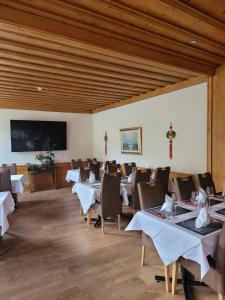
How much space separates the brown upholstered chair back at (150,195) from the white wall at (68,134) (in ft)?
16.9

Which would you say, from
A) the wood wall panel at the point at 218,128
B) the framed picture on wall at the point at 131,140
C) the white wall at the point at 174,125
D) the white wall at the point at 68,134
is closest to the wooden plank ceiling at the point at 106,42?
the wood wall panel at the point at 218,128

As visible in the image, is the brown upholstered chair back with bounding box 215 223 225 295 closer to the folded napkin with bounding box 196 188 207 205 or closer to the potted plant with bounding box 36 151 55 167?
the folded napkin with bounding box 196 188 207 205

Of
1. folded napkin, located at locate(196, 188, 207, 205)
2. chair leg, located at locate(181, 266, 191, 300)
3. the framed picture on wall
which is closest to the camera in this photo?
A: chair leg, located at locate(181, 266, 191, 300)

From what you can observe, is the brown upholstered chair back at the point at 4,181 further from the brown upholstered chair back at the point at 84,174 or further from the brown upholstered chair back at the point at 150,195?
the brown upholstered chair back at the point at 150,195

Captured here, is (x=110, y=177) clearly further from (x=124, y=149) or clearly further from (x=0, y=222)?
(x=124, y=149)

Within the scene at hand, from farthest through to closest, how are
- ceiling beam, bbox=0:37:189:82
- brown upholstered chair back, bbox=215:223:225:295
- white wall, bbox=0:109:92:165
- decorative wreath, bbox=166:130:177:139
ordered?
white wall, bbox=0:109:92:165
decorative wreath, bbox=166:130:177:139
ceiling beam, bbox=0:37:189:82
brown upholstered chair back, bbox=215:223:225:295

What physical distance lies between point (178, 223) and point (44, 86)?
391cm

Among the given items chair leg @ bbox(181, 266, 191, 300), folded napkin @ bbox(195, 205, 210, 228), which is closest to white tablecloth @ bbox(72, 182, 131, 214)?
chair leg @ bbox(181, 266, 191, 300)

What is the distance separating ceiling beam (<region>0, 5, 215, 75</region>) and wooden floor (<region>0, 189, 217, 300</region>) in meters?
2.54

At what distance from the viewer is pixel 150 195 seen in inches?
97.7

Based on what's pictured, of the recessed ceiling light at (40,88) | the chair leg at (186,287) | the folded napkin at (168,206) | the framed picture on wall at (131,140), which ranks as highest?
the recessed ceiling light at (40,88)

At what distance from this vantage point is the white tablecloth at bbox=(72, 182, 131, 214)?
349 centimetres

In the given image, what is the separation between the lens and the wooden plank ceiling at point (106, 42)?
211 centimetres

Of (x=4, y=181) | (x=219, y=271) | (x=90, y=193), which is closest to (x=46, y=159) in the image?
(x=4, y=181)
